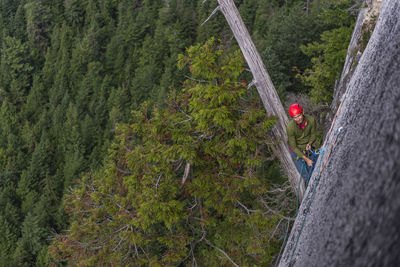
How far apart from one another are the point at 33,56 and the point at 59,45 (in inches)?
236

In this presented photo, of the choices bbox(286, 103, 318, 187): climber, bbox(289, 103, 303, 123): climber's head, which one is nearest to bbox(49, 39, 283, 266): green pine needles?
bbox(286, 103, 318, 187): climber

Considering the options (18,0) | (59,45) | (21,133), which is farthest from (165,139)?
(18,0)

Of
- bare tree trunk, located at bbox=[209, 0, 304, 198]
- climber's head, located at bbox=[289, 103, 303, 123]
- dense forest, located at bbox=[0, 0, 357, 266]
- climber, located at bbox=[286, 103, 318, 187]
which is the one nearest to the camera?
climber's head, located at bbox=[289, 103, 303, 123]

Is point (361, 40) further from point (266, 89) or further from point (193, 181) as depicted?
point (193, 181)

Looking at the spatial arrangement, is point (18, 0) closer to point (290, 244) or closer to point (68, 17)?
point (68, 17)

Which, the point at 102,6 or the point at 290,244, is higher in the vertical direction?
the point at 290,244

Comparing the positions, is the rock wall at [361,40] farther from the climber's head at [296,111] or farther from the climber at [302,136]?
the climber's head at [296,111]

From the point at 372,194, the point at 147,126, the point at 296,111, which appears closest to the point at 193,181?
the point at 147,126

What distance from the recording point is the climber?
219 inches

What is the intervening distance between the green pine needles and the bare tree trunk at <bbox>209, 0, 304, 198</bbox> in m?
0.27

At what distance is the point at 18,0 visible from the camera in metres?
78.9

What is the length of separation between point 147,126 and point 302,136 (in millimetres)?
3862

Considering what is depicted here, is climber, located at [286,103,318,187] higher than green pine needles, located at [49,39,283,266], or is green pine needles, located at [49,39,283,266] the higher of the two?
climber, located at [286,103,318,187]

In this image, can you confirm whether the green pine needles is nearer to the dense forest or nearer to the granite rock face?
the dense forest
